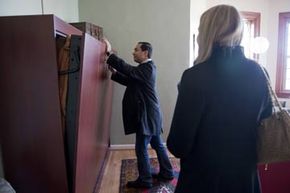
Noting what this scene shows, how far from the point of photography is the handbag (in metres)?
1.21

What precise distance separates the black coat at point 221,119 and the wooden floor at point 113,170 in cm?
169

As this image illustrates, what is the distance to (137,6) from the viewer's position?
368 cm

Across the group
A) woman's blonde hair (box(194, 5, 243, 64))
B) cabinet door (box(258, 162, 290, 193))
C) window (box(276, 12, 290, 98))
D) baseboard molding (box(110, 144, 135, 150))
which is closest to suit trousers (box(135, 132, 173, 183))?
cabinet door (box(258, 162, 290, 193))

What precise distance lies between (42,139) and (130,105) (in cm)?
115

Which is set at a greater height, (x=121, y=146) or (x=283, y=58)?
(x=283, y=58)

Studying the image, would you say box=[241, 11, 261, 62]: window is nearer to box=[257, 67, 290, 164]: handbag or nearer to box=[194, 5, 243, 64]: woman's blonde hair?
box=[257, 67, 290, 164]: handbag

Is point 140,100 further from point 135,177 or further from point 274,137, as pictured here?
point 274,137

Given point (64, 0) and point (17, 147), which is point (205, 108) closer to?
point (17, 147)

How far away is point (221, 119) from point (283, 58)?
5.21 metres

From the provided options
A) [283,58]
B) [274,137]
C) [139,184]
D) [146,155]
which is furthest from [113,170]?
[283,58]

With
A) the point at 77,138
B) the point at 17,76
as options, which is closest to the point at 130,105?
the point at 77,138

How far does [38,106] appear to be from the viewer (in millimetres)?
1463

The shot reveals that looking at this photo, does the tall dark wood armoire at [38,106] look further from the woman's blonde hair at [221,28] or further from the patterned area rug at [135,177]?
the patterned area rug at [135,177]

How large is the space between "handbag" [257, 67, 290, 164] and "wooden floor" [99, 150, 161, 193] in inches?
68.9
